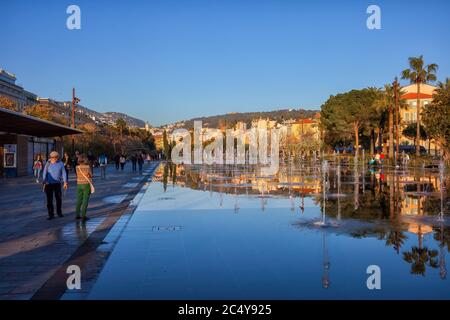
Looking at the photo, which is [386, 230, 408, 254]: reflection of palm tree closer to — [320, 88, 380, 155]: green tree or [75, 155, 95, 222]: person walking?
[75, 155, 95, 222]: person walking

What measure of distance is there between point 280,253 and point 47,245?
156 inches

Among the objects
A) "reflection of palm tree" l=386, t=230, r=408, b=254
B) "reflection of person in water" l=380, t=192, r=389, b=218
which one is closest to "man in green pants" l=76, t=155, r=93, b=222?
"reflection of palm tree" l=386, t=230, r=408, b=254

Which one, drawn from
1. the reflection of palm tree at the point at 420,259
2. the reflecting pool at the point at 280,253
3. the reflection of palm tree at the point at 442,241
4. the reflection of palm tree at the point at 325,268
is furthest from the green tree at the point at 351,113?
the reflection of palm tree at the point at 325,268

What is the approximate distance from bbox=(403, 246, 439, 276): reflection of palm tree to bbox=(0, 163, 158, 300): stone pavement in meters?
4.24

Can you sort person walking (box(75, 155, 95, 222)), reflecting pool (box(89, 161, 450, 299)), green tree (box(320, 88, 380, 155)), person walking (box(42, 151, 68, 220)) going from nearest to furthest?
reflecting pool (box(89, 161, 450, 299)) < person walking (box(75, 155, 95, 222)) < person walking (box(42, 151, 68, 220)) < green tree (box(320, 88, 380, 155))

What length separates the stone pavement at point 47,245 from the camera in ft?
A: 19.7

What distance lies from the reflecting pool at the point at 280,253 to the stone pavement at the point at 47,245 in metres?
0.41

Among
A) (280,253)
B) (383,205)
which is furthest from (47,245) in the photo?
(383,205)

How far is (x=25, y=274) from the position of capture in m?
6.50

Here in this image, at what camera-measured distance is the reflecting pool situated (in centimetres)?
573

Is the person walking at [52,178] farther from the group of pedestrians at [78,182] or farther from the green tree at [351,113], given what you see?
the green tree at [351,113]

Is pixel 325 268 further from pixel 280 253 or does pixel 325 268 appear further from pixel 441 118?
pixel 441 118
